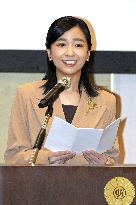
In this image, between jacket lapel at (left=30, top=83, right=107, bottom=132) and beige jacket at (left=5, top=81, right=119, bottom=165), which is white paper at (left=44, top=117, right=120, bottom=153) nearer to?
beige jacket at (left=5, top=81, right=119, bottom=165)

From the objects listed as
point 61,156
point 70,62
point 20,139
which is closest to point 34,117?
point 20,139

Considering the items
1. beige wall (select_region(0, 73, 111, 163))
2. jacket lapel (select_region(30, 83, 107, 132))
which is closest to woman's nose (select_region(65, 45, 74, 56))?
jacket lapel (select_region(30, 83, 107, 132))

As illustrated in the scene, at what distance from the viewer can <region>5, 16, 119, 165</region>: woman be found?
196 cm

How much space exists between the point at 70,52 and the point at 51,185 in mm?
841

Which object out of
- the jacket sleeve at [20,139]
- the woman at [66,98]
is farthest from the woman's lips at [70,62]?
the jacket sleeve at [20,139]

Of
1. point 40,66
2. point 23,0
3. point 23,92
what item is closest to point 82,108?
point 23,92

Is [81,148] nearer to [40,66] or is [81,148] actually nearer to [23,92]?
[23,92]

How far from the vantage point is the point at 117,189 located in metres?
1.33

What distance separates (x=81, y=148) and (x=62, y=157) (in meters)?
0.08

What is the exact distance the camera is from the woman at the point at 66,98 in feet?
→ 6.45

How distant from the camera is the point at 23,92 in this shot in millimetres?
2072

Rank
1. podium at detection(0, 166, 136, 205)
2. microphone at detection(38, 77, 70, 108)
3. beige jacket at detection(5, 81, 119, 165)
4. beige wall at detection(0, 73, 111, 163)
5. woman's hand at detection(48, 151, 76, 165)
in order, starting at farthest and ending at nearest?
beige wall at detection(0, 73, 111, 163)
beige jacket at detection(5, 81, 119, 165)
woman's hand at detection(48, 151, 76, 165)
microphone at detection(38, 77, 70, 108)
podium at detection(0, 166, 136, 205)

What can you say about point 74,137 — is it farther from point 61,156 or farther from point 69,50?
point 69,50

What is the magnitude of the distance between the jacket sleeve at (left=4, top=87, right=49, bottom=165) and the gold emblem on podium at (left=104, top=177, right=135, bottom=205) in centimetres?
49
